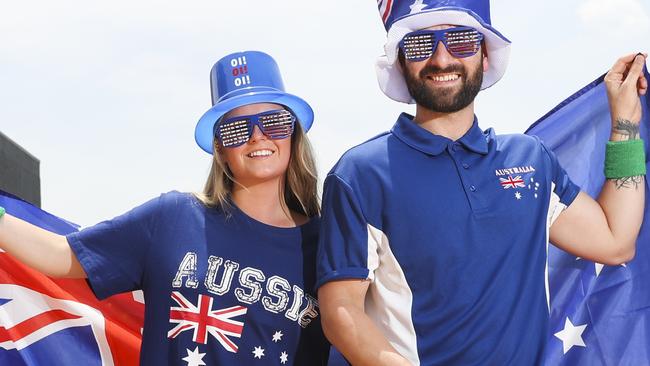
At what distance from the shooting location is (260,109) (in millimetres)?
4617

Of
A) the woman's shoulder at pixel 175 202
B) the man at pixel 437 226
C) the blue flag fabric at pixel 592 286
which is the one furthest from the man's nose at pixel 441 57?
the blue flag fabric at pixel 592 286

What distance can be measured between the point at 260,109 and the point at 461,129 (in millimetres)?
1093

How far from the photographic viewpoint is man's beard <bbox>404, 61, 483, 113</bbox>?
387 centimetres

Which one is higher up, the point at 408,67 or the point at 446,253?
the point at 408,67

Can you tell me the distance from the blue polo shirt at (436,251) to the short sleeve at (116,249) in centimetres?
103

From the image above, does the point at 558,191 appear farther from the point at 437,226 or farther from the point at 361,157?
the point at 361,157

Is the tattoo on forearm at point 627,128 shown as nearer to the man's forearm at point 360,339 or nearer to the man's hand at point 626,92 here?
the man's hand at point 626,92

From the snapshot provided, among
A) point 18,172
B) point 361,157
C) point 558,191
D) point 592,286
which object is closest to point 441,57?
point 361,157

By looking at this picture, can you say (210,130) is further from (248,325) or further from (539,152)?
(539,152)

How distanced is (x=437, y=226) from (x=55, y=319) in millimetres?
2795

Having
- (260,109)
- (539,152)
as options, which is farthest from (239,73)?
(539,152)

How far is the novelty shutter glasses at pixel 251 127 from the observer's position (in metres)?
4.51

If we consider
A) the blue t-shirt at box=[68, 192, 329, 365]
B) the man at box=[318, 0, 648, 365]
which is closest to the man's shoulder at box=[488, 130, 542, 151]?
the man at box=[318, 0, 648, 365]

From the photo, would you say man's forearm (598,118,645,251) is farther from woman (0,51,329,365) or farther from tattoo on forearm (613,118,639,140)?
woman (0,51,329,365)
